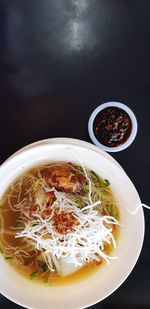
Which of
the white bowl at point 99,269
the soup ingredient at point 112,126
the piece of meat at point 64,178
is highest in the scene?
the soup ingredient at point 112,126

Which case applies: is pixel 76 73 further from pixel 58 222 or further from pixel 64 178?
pixel 58 222

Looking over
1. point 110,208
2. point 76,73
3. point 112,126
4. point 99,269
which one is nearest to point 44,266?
point 99,269

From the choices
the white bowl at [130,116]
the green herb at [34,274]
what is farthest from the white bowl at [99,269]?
the white bowl at [130,116]

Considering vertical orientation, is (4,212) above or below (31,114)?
below

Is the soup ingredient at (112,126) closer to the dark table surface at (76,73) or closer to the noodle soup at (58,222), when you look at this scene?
the dark table surface at (76,73)

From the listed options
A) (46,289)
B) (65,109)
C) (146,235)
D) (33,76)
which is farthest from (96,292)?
(33,76)

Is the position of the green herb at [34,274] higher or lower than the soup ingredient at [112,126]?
lower

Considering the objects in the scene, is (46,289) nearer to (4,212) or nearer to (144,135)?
(4,212)

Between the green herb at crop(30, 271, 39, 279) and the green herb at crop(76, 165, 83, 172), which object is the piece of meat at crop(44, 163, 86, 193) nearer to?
the green herb at crop(76, 165, 83, 172)
